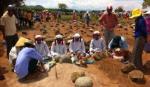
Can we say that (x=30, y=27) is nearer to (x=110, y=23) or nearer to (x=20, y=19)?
(x=20, y=19)

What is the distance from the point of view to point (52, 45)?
41.3ft

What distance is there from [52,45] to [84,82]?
3308 millimetres

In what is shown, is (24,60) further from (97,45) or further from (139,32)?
(97,45)

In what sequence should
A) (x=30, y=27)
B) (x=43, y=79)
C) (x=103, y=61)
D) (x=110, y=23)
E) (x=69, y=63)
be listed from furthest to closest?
(x=30, y=27)
(x=110, y=23)
(x=103, y=61)
(x=69, y=63)
(x=43, y=79)

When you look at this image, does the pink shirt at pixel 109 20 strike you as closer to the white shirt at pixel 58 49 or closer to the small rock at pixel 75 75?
the white shirt at pixel 58 49

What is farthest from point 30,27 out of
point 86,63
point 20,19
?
point 86,63

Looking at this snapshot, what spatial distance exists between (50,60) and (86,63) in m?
1.11

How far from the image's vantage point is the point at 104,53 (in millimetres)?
12578

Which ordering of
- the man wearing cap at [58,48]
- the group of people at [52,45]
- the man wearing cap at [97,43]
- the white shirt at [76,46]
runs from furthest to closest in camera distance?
the man wearing cap at [97,43] < the white shirt at [76,46] < the man wearing cap at [58,48] < the group of people at [52,45]

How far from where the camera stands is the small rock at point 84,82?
951 centimetres

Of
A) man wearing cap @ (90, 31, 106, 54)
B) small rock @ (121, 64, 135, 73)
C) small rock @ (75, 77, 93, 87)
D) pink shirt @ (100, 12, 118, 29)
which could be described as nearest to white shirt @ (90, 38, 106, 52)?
man wearing cap @ (90, 31, 106, 54)

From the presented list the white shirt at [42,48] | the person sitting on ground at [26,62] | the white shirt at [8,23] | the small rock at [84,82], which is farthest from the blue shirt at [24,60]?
the white shirt at [8,23]

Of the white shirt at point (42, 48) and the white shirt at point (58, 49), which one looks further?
the white shirt at point (58, 49)

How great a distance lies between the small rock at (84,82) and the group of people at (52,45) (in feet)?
5.05
